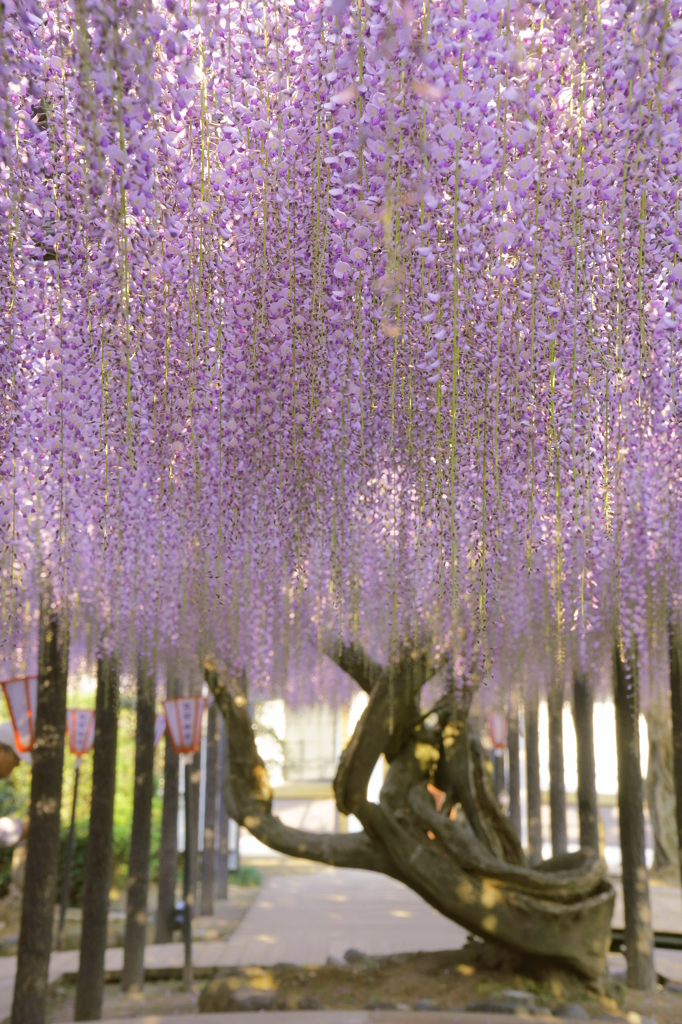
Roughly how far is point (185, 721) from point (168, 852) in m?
2.39

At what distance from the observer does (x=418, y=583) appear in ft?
17.6

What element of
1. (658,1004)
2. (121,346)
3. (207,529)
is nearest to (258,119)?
(121,346)

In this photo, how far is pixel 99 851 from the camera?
7.14m

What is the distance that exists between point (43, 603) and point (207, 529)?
7.49ft

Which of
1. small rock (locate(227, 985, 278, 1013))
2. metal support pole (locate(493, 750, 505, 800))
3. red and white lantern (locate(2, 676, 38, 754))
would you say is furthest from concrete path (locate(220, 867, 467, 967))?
red and white lantern (locate(2, 676, 38, 754))

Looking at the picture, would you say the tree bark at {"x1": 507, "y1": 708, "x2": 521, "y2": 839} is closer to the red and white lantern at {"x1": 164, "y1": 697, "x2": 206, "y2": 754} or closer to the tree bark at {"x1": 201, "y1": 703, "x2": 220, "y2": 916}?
the tree bark at {"x1": 201, "y1": 703, "x2": 220, "y2": 916}

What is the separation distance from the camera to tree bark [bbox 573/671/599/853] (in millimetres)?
9438

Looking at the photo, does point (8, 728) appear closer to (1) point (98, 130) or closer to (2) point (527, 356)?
(2) point (527, 356)

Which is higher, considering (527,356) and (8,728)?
(527,356)

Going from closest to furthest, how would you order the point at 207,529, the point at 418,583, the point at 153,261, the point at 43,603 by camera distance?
the point at 153,261
the point at 207,529
the point at 418,583
the point at 43,603

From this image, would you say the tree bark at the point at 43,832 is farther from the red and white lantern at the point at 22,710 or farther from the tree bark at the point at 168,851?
the tree bark at the point at 168,851

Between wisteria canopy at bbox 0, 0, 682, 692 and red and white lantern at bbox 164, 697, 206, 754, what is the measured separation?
463 centimetres

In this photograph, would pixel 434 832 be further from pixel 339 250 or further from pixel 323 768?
pixel 323 768

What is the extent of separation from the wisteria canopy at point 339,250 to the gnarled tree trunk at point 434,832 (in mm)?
3138
